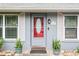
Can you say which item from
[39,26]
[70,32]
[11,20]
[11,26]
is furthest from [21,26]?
[70,32]

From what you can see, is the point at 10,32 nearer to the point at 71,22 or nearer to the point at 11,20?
the point at 11,20

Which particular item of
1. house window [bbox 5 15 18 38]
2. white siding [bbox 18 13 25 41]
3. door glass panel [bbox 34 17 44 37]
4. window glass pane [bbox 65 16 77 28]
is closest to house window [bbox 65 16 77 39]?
window glass pane [bbox 65 16 77 28]

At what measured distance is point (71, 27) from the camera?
17.3 meters

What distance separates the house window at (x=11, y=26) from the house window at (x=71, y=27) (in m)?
3.48

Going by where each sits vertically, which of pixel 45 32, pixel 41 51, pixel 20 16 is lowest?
pixel 41 51

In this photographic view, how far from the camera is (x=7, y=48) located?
17172mm

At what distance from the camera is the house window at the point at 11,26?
17297mm

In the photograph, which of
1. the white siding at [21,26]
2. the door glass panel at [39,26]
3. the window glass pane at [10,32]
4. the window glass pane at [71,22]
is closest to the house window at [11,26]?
the window glass pane at [10,32]

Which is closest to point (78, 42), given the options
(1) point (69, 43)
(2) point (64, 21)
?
(1) point (69, 43)

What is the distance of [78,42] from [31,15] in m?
3.69

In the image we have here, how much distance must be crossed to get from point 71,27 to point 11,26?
4.10m

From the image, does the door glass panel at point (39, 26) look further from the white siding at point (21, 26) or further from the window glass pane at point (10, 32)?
the window glass pane at point (10, 32)

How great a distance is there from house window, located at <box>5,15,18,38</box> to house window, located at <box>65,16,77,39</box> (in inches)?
137

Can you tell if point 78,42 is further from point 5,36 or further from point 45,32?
point 5,36
